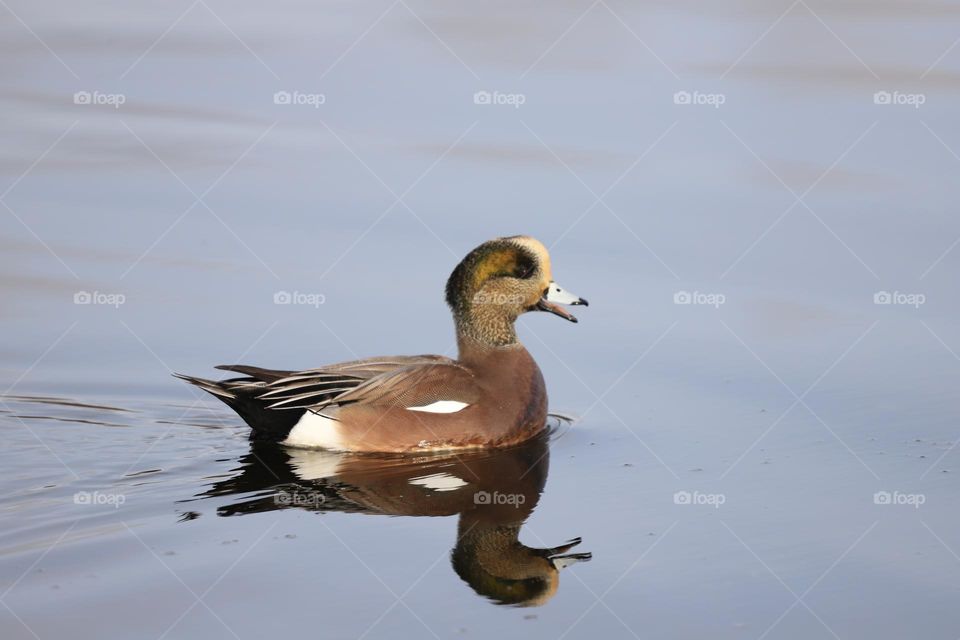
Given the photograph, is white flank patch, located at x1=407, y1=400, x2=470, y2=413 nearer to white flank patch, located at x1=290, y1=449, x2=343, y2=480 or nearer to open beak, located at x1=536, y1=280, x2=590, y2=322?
white flank patch, located at x1=290, y1=449, x2=343, y2=480

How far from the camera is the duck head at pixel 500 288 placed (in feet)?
30.6

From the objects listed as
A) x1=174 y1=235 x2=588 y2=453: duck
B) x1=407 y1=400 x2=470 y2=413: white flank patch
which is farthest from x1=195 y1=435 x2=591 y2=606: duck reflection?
x1=407 y1=400 x2=470 y2=413: white flank patch

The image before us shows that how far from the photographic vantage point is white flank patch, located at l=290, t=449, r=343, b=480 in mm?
8281

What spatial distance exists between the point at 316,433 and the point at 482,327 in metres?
1.27

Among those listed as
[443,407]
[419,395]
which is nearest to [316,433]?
[419,395]

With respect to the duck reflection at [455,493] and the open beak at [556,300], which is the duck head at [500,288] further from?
the duck reflection at [455,493]

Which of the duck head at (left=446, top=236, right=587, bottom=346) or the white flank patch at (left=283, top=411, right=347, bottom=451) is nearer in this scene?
the white flank patch at (left=283, top=411, right=347, bottom=451)

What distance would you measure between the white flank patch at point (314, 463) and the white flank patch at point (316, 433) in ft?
0.22

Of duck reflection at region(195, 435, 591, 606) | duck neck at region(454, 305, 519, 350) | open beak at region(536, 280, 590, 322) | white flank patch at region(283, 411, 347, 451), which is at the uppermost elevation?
open beak at region(536, 280, 590, 322)

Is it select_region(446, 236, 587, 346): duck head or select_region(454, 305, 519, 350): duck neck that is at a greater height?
select_region(446, 236, 587, 346): duck head

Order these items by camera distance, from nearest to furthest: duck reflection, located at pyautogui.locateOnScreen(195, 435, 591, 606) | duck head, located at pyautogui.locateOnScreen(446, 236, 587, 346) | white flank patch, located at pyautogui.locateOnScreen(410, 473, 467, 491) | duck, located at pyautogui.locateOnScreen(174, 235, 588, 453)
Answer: duck reflection, located at pyautogui.locateOnScreen(195, 435, 591, 606)
white flank patch, located at pyautogui.locateOnScreen(410, 473, 467, 491)
duck, located at pyautogui.locateOnScreen(174, 235, 588, 453)
duck head, located at pyautogui.locateOnScreen(446, 236, 587, 346)

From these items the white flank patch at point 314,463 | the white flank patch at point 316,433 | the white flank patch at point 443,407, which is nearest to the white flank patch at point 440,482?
the white flank patch at point 314,463

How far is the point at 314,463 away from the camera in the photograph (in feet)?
28.1

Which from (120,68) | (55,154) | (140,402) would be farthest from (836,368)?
(120,68)
